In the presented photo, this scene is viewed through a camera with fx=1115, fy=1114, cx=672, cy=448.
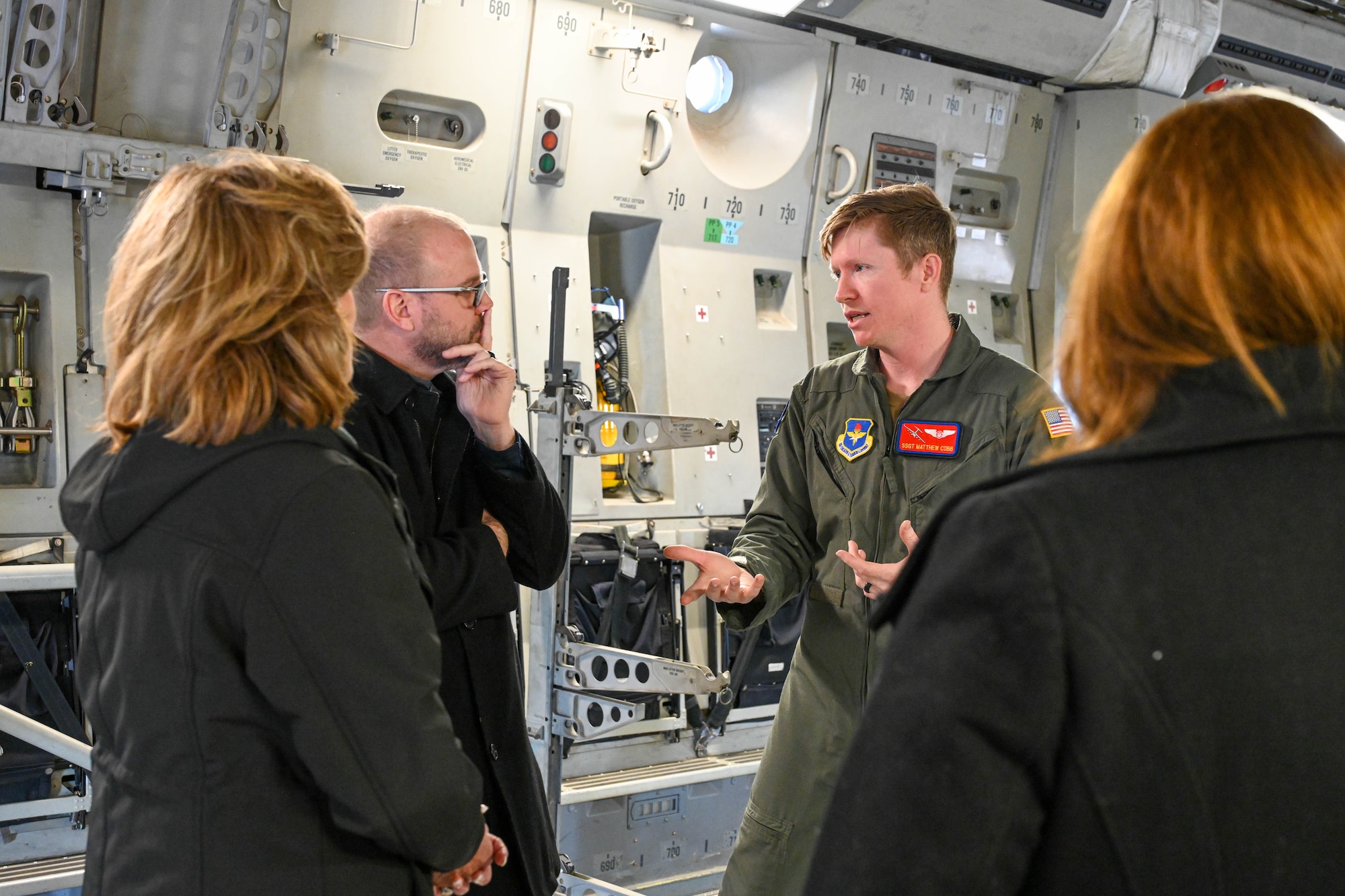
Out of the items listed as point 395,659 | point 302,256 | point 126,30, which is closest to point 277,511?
point 395,659

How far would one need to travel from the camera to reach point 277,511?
54.8 inches

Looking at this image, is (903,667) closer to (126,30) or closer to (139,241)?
(139,241)

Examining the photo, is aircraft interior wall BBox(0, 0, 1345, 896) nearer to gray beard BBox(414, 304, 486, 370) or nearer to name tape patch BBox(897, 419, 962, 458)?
gray beard BBox(414, 304, 486, 370)

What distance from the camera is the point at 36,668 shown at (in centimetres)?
336

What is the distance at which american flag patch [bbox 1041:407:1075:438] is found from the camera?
2475 mm

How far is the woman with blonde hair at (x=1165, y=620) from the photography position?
95cm

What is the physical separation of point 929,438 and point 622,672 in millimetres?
1156

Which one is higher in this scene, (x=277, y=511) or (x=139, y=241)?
(x=139, y=241)

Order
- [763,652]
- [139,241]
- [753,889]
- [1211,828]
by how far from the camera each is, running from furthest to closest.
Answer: [763,652] → [753,889] → [139,241] → [1211,828]

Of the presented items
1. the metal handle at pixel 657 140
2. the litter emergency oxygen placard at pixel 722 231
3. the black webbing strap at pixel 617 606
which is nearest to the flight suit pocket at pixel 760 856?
the black webbing strap at pixel 617 606

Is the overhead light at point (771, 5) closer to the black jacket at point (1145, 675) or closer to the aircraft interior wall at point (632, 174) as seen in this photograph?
the aircraft interior wall at point (632, 174)

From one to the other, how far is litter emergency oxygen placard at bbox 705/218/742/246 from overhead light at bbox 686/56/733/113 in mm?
664

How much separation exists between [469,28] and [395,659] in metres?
3.50

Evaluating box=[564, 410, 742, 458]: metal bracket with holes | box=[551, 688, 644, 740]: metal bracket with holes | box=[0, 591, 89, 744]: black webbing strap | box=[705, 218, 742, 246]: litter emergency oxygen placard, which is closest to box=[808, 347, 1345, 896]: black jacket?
box=[564, 410, 742, 458]: metal bracket with holes
